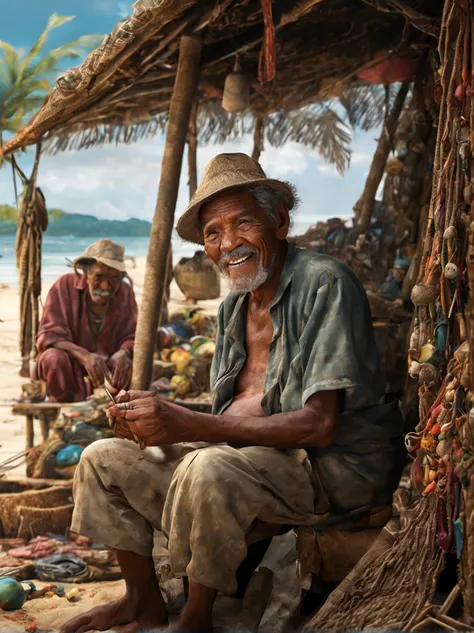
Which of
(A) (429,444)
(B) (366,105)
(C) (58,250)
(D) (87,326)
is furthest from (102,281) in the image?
(C) (58,250)

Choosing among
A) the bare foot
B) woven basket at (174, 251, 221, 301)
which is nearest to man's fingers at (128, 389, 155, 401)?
the bare foot

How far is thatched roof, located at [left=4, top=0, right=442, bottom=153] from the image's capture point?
14.7 feet

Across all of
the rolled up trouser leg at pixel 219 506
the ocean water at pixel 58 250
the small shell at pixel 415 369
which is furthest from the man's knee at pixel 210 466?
the ocean water at pixel 58 250

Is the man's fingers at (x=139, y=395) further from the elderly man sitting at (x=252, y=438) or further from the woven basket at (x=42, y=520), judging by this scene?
→ the woven basket at (x=42, y=520)

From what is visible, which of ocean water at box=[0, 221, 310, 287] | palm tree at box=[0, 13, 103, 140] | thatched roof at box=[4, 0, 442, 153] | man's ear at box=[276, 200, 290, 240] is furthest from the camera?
ocean water at box=[0, 221, 310, 287]

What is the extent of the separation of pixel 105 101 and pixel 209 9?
4.53 feet

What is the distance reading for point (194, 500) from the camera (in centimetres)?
264

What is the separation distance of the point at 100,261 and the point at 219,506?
364 cm

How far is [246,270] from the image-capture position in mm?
3109

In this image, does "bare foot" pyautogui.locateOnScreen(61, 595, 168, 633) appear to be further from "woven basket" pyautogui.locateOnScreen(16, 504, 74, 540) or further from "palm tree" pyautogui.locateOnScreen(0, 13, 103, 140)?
"palm tree" pyautogui.locateOnScreen(0, 13, 103, 140)

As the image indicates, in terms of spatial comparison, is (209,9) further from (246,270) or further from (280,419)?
(280,419)

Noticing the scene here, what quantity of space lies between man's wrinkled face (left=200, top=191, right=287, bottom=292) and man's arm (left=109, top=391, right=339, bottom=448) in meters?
0.52

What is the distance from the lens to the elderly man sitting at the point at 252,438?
2.68 meters

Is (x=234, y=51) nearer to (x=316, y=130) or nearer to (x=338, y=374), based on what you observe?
(x=338, y=374)
